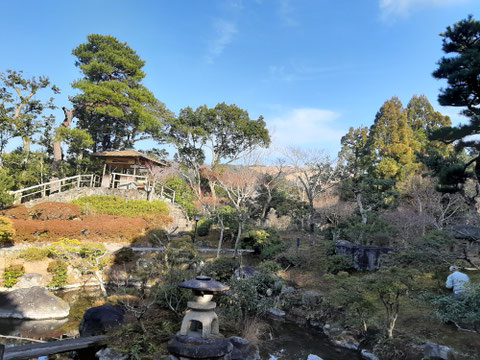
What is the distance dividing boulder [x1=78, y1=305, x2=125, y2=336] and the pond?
1183 millimetres

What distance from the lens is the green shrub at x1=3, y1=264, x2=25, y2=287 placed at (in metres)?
10.1

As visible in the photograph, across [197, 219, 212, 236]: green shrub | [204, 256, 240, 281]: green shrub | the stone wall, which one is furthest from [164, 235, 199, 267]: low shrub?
[197, 219, 212, 236]: green shrub

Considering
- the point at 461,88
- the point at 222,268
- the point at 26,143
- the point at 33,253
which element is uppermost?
the point at 461,88

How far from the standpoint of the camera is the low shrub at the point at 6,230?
1130 cm

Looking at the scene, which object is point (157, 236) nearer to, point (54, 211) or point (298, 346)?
point (54, 211)

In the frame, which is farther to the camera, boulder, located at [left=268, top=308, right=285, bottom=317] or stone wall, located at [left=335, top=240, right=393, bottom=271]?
stone wall, located at [left=335, top=240, right=393, bottom=271]

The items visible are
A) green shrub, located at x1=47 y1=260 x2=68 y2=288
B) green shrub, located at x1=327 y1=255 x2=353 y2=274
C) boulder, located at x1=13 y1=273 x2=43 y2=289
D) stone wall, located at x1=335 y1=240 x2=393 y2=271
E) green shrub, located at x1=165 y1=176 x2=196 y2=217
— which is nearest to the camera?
boulder, located at x1=13 y1=273 x2=43 y2=289

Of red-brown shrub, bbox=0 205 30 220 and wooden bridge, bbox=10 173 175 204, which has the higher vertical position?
wooden bridge, bbox=10 173 175 204

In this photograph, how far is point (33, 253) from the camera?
37.0ft

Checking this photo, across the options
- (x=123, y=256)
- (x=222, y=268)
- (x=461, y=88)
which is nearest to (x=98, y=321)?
(x=222, y=268)

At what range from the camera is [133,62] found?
72.3ft

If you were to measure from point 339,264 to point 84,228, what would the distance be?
11.6 m

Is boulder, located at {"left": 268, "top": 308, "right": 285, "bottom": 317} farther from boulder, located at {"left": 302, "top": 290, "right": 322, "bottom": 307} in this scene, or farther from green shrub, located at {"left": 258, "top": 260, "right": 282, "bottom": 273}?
green shrub, located at {"left": 258, "top": 260, "right": 282, "bottom": 273}

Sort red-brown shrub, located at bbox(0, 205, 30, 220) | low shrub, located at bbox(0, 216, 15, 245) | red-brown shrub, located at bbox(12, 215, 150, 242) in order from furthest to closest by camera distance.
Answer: red-brown shrub, located at bbox(0, 205, 30, 220)
red-brown shrub, located at bbox(12, 215, 150, 242)
low shrub, located at bbox(0, 216, 15, 245)
